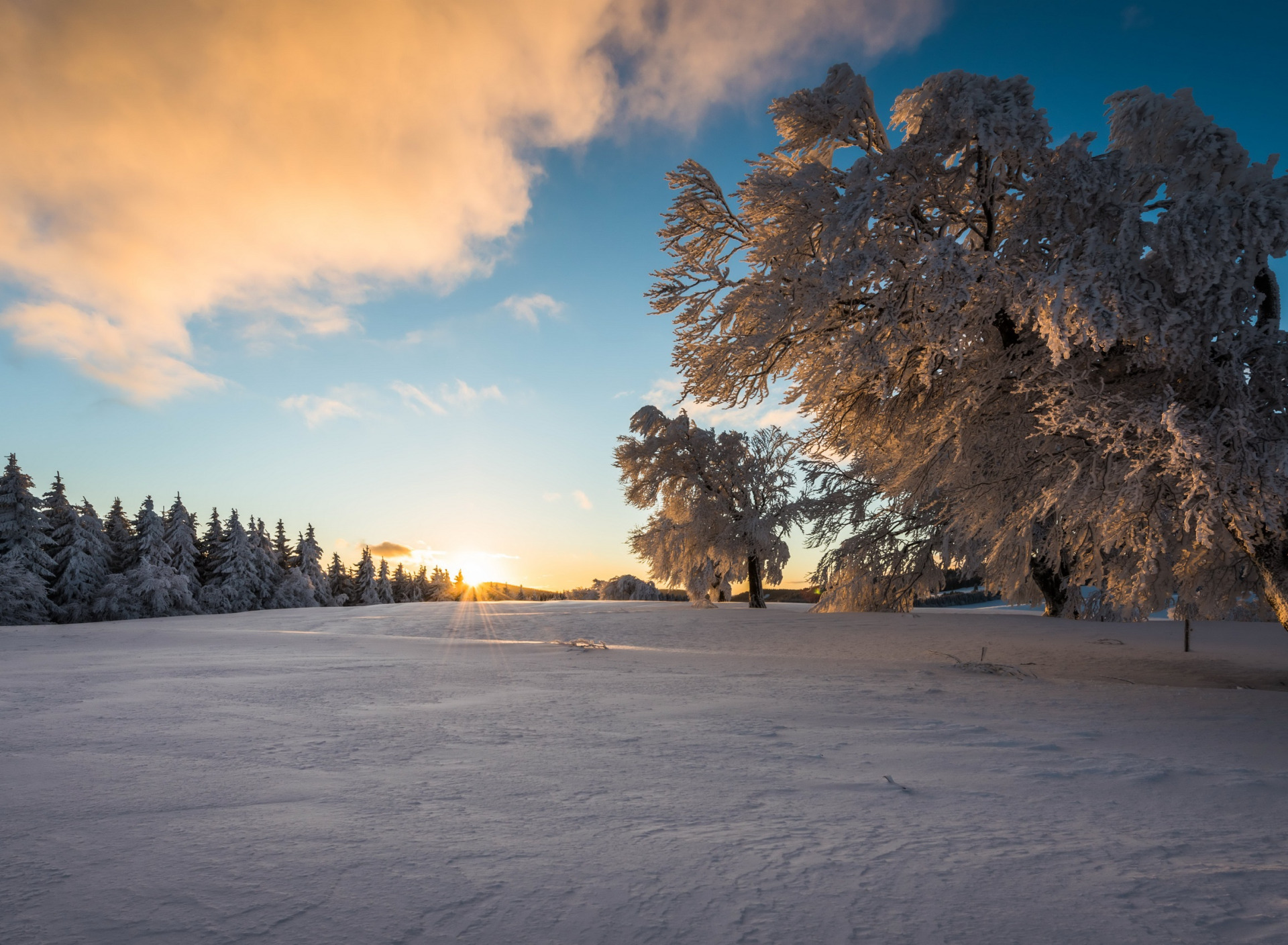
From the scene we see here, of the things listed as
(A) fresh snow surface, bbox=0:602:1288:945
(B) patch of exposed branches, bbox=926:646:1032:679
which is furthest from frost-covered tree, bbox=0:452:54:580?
(B) patch of exposed branches, bbox=926:646:1032:679

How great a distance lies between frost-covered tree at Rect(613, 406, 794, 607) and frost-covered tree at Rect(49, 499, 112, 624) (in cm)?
2841

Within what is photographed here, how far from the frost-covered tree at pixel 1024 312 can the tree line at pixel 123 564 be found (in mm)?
34538

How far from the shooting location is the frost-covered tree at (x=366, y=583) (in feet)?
184

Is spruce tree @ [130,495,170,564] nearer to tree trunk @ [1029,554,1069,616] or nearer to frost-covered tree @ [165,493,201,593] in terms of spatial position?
frost-covered tree @ [165,493,201,593]

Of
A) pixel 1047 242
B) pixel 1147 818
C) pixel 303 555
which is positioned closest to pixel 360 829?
pixel 1147 818

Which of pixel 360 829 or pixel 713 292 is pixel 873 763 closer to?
pixel 360 829

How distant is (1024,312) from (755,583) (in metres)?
16.2

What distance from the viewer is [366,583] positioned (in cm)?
5612

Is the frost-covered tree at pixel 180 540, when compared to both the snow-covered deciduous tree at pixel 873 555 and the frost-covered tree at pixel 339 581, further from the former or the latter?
the snow-covered deciduous tree at pixel 873 555

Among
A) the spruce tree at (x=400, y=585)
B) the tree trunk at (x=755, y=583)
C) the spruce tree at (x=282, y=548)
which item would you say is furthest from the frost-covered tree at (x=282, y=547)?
the tree trunk at (x=755, y=583)

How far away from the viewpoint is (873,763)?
3.42m

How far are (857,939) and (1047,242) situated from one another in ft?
24.2

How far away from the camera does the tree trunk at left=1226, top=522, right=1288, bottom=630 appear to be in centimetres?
643

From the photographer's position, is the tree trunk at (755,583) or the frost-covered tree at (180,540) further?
the frost-covered tree at (180,540)
